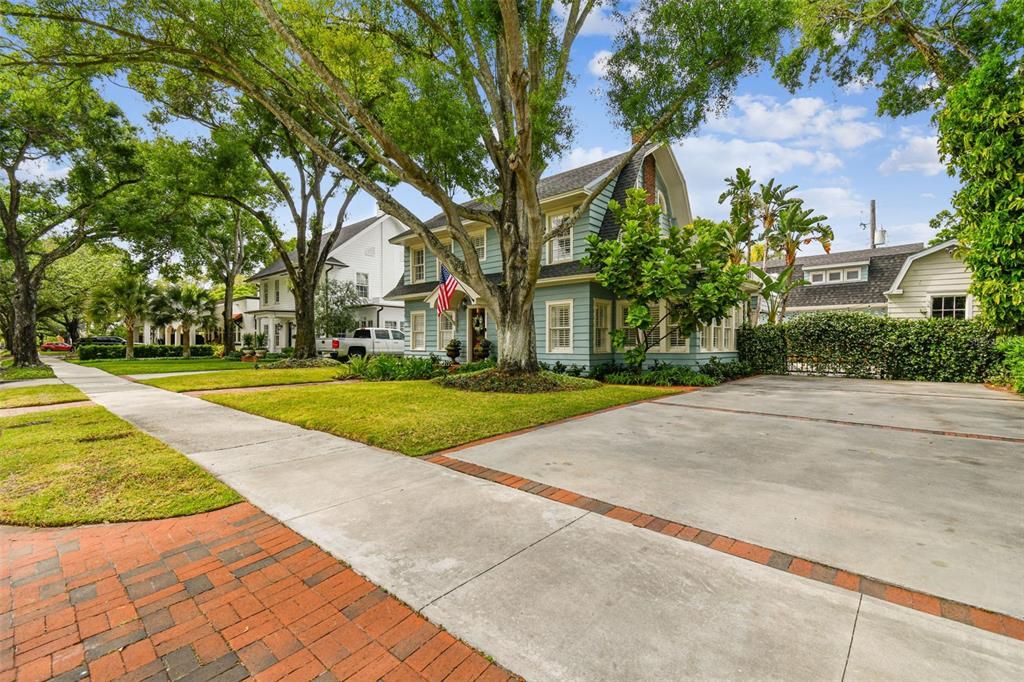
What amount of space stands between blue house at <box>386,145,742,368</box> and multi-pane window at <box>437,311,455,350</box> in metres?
0.48

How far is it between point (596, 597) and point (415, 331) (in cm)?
1726

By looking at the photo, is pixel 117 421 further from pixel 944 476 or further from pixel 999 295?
pixel 999 295

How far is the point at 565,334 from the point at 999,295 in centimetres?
1001

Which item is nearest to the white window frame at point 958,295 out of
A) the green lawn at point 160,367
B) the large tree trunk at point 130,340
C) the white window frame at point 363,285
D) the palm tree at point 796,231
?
the palm tree at point 796,231

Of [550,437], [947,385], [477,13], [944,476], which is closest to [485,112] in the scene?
[477,13]

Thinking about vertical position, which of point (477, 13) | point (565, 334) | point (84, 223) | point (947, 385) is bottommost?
point (947, 385)

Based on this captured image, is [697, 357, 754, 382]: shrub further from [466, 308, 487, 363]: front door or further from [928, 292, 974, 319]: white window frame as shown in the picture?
[466, 308, 487, 363]: front door

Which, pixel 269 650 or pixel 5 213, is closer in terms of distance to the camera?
pixel 269 650

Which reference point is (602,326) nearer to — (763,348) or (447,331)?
(763,348)

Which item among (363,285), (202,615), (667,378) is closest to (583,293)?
(667,378)

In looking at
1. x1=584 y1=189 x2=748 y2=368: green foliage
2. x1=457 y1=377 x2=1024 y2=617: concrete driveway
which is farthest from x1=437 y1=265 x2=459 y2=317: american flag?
x1=457 y1=377 x2=1024 y2=617: concrete driveway

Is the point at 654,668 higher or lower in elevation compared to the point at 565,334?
lower

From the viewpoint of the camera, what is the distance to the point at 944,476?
408 centimetres

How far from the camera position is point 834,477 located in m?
4.07
